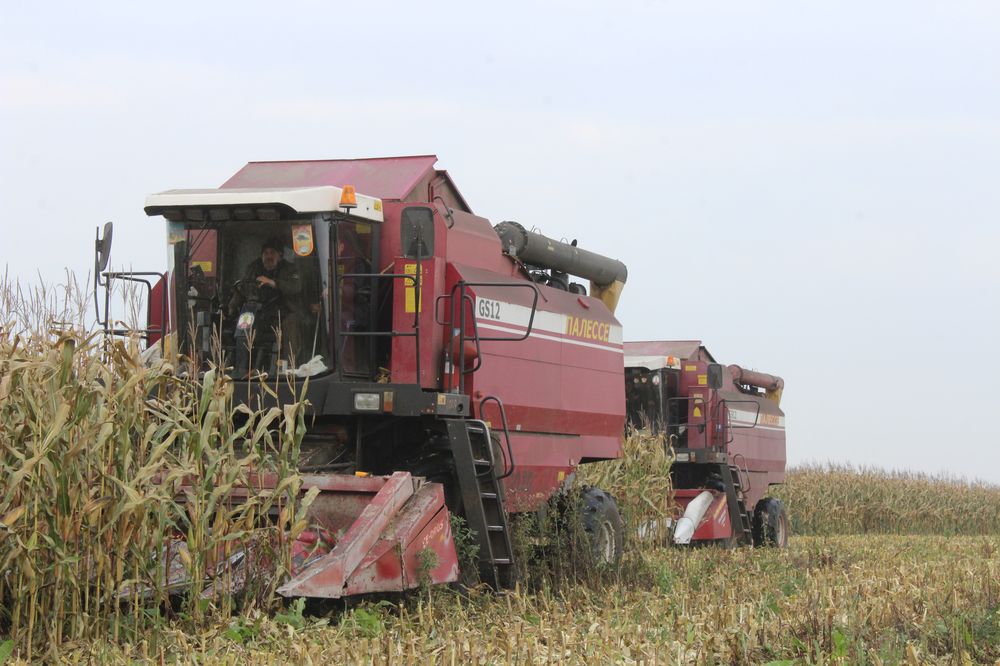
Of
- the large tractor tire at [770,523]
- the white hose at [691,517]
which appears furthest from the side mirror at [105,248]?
the large tractor tire at [770,523]

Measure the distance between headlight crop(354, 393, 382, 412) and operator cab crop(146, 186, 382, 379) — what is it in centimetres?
28

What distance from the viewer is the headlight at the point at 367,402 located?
7941mm

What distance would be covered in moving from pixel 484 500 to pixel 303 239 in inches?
78.7

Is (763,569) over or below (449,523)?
below

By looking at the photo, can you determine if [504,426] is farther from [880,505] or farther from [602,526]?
[880,505]

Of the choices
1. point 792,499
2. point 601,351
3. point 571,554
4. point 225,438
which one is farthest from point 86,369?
point 792,499

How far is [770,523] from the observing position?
17.4 meters

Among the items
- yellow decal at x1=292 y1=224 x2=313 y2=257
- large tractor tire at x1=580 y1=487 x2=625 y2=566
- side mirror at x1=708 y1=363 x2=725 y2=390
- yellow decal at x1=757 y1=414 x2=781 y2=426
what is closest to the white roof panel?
yellow decal at x1=292 y1=224 x2=313 y2=257

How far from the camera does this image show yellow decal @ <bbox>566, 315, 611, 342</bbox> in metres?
10.2

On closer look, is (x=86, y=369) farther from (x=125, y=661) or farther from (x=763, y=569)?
(x=763, y=569)

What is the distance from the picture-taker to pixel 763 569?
33.9ft

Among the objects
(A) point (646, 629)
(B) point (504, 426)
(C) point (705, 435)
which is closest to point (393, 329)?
(B) point (504, 426)

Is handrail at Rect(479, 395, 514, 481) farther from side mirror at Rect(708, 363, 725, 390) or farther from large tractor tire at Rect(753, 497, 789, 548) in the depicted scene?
large tractor tire at Rect(753, 497, 789, 548)

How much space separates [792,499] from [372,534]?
1781 cm
